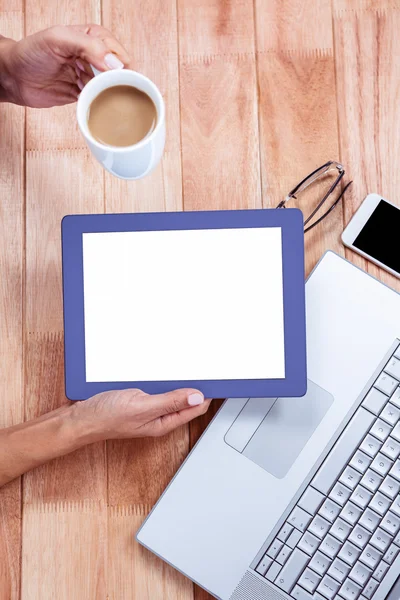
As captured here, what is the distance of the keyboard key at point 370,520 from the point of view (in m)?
0.67

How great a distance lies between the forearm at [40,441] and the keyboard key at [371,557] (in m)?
0.33

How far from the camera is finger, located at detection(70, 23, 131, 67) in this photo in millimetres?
636

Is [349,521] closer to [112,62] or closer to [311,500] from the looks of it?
[311,500]

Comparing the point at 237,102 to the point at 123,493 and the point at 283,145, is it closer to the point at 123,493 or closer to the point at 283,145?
the point at 283,145

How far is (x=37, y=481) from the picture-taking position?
776mm

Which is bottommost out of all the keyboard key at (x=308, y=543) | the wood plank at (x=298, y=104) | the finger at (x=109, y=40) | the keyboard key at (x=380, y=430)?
the keyboard key at (x=308, y=543)

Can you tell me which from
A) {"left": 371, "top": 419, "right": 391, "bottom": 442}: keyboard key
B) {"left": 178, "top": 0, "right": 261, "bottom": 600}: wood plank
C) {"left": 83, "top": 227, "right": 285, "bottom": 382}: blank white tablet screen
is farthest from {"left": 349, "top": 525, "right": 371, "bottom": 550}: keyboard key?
{"left": 178, "top": 0, "right": 261, "bottom": 600}: wood plank

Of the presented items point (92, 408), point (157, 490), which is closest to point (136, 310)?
point (92, 408)

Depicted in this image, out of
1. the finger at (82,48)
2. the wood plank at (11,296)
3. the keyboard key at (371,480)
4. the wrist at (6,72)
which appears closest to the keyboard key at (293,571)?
the keyboard key at (371,480)

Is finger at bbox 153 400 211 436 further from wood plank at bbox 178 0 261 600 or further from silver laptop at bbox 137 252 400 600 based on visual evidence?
wood plank at bbox 178 0 261 600

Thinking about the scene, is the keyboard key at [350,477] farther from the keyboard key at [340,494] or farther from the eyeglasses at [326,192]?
the eyeglasses at [326,192]

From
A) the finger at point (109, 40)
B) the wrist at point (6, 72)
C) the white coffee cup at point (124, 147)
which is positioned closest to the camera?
the white coffee cup at point (124, 147)

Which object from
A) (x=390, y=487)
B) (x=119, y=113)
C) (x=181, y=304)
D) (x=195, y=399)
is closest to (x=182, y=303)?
(x=181, y=304)

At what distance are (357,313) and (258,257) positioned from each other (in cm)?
15
